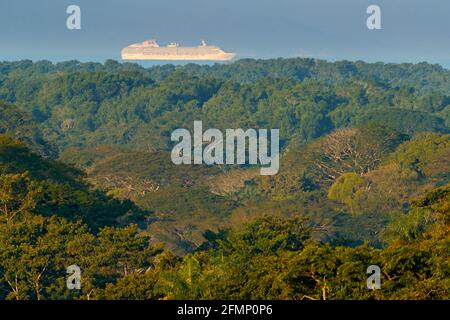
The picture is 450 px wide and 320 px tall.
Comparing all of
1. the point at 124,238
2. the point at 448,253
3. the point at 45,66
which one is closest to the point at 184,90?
the point at 45,66

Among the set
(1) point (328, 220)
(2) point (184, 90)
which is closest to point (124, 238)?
(1) point (328, 220)

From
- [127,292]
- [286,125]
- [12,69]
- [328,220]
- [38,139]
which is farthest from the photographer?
[12,69]

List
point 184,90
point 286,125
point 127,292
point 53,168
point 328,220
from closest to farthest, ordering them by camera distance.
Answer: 1. point 127,292
2. point 53,168
3. point 328,220
4. point 286,125
5. point 184,90

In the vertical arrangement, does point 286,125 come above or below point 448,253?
below

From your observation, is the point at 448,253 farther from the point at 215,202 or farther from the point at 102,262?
the point at 215,202

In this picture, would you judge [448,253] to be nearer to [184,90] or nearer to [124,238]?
[124,238]

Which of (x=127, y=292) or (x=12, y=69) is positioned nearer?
(x=127, y=292)
